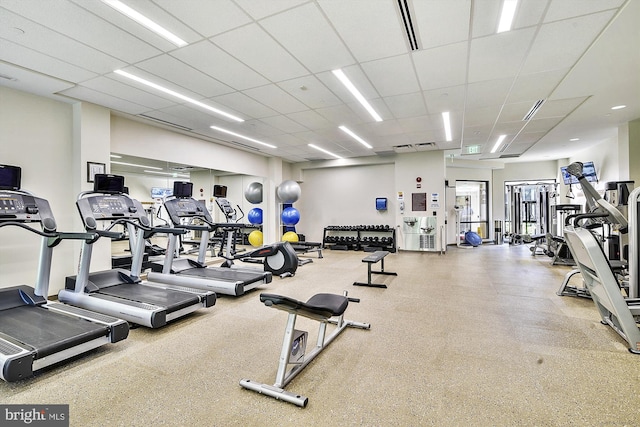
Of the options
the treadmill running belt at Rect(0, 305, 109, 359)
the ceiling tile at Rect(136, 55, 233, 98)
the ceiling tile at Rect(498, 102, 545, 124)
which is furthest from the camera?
the ceiling tile at Rect(498, 102, 545, 124)

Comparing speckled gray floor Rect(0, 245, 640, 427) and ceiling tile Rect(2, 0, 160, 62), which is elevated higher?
ceiling tile Rect(2, 0, 160, 62)

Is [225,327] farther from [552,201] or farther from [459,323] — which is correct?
[552,201]

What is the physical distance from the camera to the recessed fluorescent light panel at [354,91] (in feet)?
12.5

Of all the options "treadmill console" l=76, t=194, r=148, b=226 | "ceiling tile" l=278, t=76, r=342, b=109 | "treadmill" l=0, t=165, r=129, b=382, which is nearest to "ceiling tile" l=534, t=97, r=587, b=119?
"ceiling tile" l=278, t=76, r=342, b=109

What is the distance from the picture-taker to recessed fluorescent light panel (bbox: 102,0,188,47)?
2.47 metres

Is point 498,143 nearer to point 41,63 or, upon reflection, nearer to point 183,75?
point 183,75

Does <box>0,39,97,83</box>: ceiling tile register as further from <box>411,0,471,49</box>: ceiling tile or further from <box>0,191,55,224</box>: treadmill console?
<box>411,0,471,49</box>: ceiling tile

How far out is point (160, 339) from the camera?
9.64ft

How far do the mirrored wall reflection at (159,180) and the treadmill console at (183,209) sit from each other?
49 cm

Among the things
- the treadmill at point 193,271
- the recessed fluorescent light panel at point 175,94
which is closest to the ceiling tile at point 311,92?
the recessed fluorescent light panel at point 175,94

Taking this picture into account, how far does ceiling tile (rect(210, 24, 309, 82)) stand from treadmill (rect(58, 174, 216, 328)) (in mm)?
2277

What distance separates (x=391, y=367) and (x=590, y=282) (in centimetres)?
247

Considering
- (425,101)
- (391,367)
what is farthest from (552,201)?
(391,367)

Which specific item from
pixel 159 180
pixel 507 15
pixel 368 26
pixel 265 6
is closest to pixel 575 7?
pixel 507 15
